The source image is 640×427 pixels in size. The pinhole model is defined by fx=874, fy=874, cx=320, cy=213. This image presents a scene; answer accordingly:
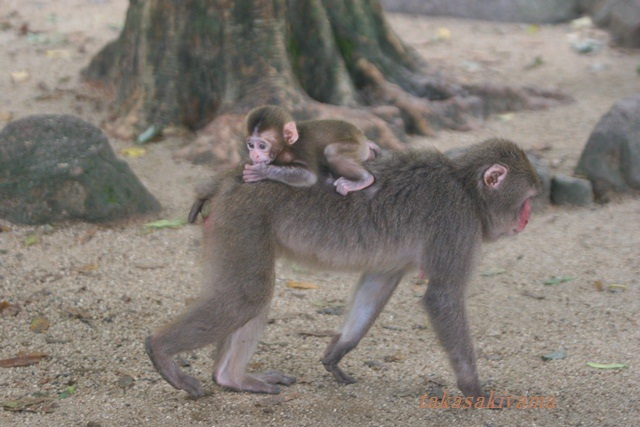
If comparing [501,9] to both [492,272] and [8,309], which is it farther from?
[8,309]

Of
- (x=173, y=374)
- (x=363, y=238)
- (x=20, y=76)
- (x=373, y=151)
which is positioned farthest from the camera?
(x=20, y=76)

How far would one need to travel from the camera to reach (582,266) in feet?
20.6

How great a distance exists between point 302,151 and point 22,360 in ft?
6.46

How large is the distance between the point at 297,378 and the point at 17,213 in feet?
8.95

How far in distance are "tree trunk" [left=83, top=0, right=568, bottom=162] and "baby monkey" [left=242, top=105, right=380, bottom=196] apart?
9.66ft

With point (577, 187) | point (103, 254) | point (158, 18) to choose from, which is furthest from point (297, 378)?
point (158, 18)

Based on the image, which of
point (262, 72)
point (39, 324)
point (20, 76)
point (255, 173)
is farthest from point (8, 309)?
point (20, 76)

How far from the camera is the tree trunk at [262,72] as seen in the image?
751cm

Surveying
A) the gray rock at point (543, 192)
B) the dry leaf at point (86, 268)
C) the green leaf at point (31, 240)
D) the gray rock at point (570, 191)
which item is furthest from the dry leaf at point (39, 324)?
the gray rock at point (570, 191)

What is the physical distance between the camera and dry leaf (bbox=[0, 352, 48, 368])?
189 inches

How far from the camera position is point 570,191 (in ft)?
23.6

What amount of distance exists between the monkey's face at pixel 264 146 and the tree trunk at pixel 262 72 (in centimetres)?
298

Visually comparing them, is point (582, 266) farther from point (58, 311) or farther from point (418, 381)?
point (58, 311)

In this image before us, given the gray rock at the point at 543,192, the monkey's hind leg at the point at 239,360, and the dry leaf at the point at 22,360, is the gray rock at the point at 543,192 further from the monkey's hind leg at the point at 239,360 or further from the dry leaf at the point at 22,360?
the dry leaf at the point at 22,360
